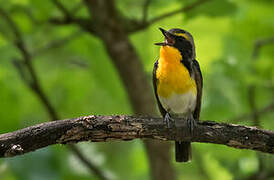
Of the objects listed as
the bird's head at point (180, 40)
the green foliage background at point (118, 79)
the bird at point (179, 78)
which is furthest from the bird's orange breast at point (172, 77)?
the green foliage background at point (118, 79)

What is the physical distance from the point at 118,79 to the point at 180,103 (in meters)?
1.23

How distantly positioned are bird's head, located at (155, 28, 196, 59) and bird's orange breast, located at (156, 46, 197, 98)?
116 millimetres

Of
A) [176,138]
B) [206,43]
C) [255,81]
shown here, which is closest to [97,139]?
[176,138]

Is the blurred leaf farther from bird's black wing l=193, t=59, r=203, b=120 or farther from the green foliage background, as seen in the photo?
bird's black wing l=193, t=59, r=203, b=120

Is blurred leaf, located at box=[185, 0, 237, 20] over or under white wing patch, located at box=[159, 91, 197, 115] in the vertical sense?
over

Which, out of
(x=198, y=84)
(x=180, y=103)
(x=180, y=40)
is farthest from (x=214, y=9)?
(x=180, y=103)

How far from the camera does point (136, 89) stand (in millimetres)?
7188

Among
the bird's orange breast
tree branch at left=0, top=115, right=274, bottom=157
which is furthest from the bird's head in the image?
tree branch at left=0, top=115, right=274, bottom=157

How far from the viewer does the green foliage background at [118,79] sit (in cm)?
648

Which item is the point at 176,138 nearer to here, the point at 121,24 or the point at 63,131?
the point at 63,131

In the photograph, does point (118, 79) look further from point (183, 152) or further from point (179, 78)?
point (183, 152)

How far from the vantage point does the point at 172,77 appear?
21.4ft

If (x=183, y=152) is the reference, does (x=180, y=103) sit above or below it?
above

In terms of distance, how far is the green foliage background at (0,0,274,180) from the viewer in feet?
21.2
